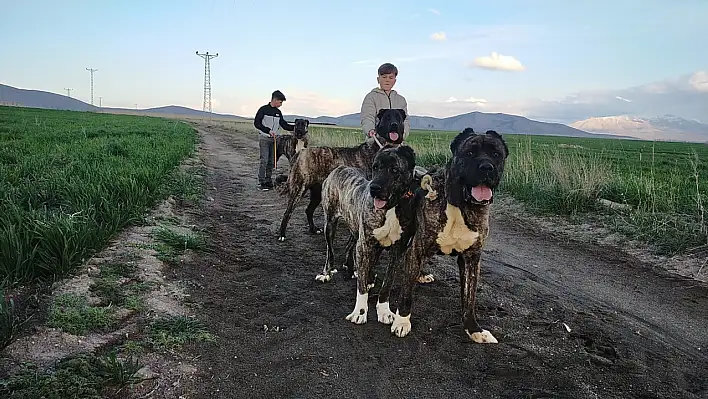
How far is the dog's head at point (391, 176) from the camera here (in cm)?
439

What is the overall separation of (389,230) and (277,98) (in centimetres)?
874

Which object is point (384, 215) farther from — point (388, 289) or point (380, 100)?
point (380, 100)

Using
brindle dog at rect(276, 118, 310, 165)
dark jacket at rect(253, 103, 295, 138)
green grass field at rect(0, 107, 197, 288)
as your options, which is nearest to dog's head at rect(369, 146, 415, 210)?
green grass field at rect(0, 107, 197, 288)

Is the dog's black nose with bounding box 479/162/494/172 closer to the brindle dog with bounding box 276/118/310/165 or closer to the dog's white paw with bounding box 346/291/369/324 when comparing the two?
the dog's white paw with bounding box 346/291/369/324

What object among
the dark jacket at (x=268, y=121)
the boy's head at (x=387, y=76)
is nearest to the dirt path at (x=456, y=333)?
the boy's head at (x=387, y=76)

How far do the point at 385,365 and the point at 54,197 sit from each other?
4.55 m

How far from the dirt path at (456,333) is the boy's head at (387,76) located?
8.17ft

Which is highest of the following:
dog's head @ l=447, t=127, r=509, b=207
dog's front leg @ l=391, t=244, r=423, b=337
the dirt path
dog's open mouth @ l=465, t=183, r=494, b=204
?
dog's head @ l=447, t=127, r=509, b=207

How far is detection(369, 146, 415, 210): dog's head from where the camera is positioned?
14.4 feet

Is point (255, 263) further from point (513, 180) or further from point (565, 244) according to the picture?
point (513, 180)

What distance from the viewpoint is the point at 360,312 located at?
4.59 meters

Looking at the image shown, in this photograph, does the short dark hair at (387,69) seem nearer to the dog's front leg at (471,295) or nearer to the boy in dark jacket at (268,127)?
the dog's front leg at (471,295)

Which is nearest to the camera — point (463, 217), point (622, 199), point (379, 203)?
point (463, 217)

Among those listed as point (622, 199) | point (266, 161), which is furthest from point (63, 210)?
point (622, 199)
